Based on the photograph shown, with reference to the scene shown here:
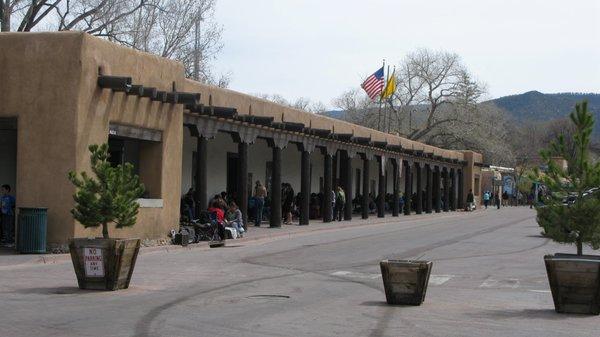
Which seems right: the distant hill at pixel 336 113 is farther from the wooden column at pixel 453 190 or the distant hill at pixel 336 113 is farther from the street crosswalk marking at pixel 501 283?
the street crosswalk marking at pixel 501 283

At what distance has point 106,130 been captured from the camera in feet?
70.5

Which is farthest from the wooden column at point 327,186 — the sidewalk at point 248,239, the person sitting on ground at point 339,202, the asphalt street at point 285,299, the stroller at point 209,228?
the asphalt street at point 285,299

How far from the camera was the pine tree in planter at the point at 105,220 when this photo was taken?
13.8 m

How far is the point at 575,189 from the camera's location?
40.4 feet

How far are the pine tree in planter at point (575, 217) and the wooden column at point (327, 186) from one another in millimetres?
25960

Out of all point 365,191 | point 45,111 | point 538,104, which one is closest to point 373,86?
point 365,191

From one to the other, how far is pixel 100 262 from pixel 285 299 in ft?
9.66

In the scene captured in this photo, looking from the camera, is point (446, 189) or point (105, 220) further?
point (446, 189)

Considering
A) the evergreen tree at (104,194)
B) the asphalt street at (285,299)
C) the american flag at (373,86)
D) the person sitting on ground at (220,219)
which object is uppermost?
the american flag at (373,86)

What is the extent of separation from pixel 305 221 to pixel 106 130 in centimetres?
1567

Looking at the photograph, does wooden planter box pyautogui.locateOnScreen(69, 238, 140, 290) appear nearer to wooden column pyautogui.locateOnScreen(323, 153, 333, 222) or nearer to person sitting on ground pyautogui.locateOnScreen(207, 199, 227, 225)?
person sitting on ground pyautogui.locateOnScreen(207, 199, 227, 225)

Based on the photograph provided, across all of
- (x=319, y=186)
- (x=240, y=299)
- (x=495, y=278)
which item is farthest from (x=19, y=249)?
(x=319, y=186)

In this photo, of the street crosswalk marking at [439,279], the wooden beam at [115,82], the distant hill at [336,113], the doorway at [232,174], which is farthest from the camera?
the distant hill at [336,113]

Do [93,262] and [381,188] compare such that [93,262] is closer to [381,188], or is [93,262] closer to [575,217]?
[575,217]
